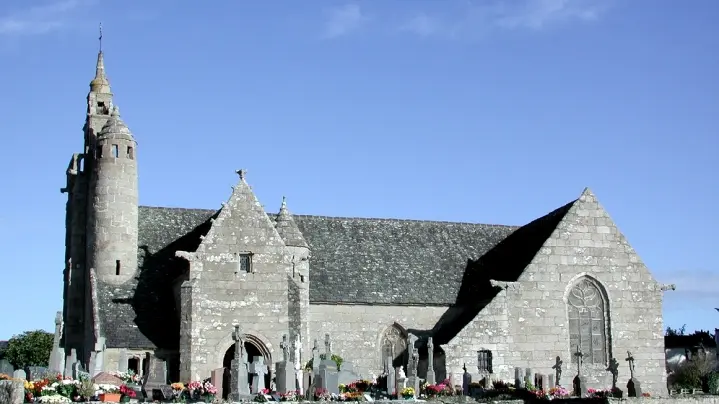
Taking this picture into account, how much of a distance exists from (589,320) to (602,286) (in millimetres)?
1486

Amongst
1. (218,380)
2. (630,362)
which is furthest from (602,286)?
(218,380)

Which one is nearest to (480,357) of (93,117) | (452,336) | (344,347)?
(452,336)

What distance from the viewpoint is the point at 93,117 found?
46.5 meters

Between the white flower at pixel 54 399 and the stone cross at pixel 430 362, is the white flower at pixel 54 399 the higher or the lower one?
the lower one

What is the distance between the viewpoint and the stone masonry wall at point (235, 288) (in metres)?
38.8

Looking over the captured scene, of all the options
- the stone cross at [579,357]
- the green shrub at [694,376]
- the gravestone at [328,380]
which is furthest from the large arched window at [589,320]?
the gravestone at [328,380]

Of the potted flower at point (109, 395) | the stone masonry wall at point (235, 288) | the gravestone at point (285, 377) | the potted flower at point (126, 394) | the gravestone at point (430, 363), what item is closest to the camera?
the potted flower at point (109, 395)

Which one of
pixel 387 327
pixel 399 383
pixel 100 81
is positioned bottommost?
pixel 399 383

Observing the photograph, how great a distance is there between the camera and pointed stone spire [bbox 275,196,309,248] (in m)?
42.9

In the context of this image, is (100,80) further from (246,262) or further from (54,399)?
(54,399)

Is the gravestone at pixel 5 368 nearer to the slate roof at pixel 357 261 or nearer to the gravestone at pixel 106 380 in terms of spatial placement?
the gravestone at pixel 106 380

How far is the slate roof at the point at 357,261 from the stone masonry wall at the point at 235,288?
1.51 meters

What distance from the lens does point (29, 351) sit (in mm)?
83812

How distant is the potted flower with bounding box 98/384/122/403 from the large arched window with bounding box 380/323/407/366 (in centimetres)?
1565
